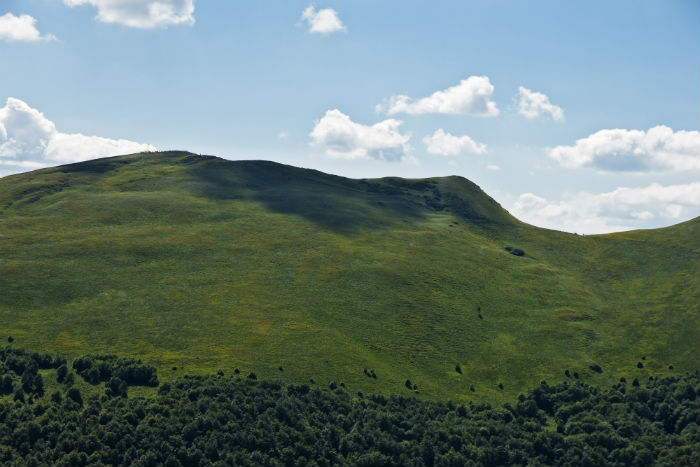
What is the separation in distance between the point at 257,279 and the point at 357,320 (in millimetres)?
29895

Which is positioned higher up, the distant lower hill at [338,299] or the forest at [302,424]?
the distant lower hill at [338,299]

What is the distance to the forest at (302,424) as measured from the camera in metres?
82.1

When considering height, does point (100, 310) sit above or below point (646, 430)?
above

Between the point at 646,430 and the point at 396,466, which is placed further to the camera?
the point at 646,430

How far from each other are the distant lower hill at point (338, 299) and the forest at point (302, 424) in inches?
289

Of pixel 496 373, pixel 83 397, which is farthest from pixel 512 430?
pixel 83 397

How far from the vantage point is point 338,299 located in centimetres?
14538

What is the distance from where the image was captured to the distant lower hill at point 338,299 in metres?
119

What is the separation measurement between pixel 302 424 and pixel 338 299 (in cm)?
5426

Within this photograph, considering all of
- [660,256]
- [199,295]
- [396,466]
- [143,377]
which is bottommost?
[396,466]

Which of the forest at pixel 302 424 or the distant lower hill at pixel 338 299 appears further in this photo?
the distant lower hill at pixel 338 299

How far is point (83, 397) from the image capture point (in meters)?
95.2

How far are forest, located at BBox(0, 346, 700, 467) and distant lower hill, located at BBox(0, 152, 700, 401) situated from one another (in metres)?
7.33

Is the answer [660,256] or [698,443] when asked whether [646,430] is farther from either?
[660,256]
